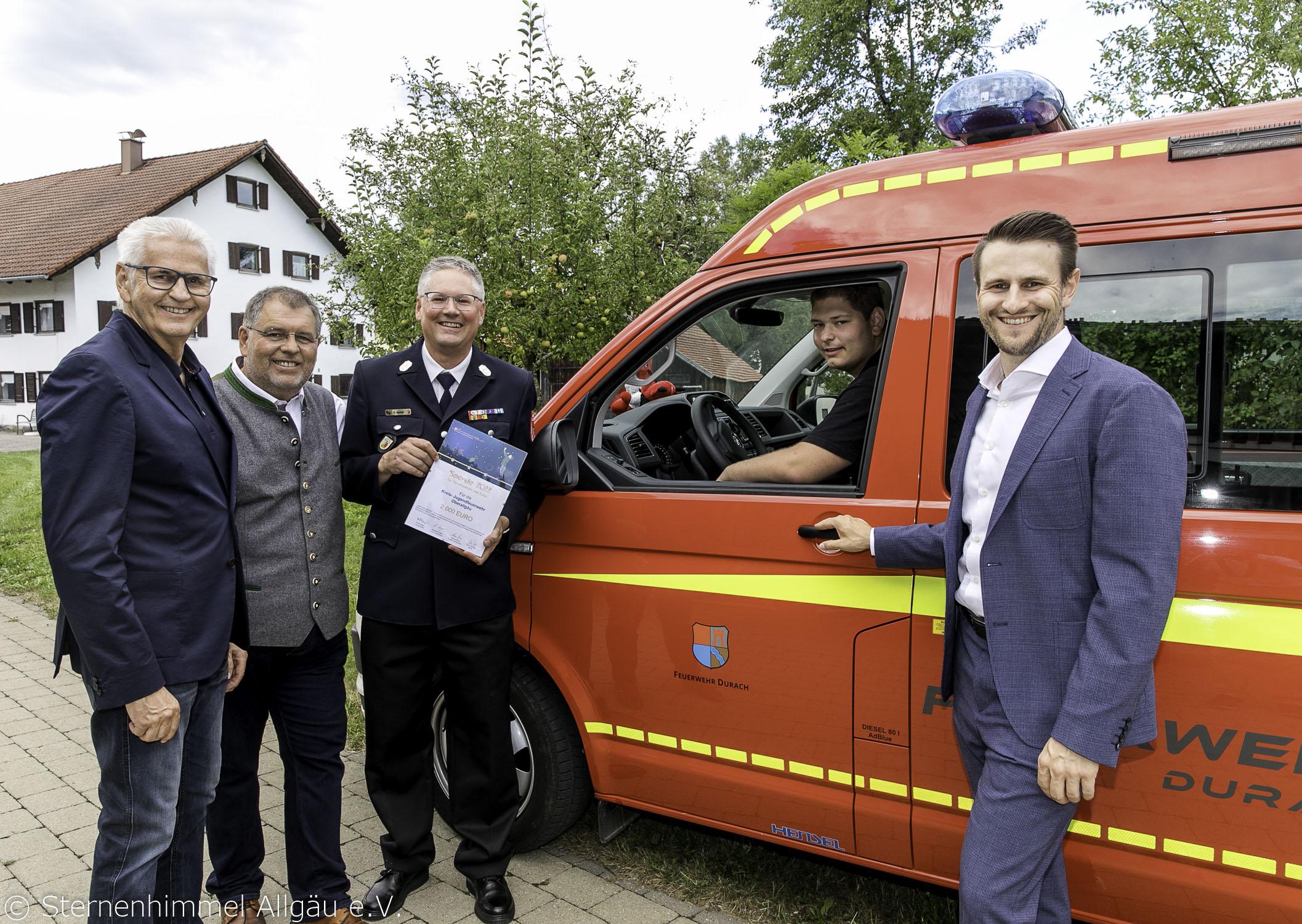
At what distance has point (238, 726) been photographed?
2.53 meters

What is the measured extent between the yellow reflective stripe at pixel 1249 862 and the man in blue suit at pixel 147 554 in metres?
2.34

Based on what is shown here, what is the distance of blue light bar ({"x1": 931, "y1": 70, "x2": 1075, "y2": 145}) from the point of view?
7.62 ft

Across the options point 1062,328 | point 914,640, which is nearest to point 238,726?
point 914,640

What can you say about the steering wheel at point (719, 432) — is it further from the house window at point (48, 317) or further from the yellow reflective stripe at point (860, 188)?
the house window at point (48, 317)

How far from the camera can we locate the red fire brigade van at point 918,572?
1842 millimetres

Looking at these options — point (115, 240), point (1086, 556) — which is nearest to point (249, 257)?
point (115, 240)

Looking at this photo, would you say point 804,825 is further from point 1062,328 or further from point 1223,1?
point 1223,1

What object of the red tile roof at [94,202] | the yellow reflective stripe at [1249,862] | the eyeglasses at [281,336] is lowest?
the yellow reflective stripe at [1249,862]

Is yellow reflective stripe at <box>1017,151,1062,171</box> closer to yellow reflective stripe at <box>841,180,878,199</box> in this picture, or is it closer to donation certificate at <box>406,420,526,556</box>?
yellow reflective stripe at <box>841,180,878,199</box>

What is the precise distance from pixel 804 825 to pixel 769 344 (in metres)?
1.89

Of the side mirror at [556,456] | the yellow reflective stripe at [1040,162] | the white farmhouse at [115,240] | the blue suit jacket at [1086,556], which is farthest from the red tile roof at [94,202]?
the blue suit jacket at [1086,556]

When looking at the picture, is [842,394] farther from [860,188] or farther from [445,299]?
[445,299]

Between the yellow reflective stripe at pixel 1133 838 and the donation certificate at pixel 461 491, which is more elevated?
the donation certificate at pixel 461 491

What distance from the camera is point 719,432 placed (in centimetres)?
323
